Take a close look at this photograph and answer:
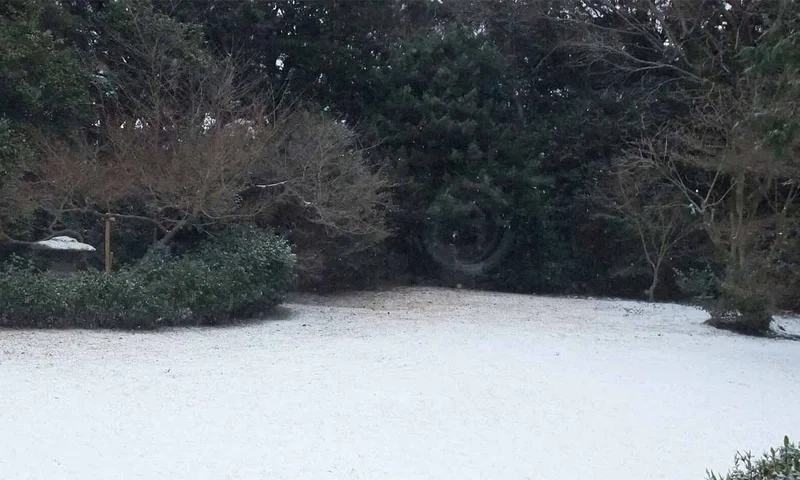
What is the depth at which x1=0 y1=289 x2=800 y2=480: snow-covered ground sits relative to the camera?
6055 mm

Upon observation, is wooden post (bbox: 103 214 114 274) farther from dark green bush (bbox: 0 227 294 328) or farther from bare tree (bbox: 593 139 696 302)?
bare tree (bbox: 593 139 696 302)

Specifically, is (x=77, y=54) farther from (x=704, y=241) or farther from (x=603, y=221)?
(x=704, y=241)

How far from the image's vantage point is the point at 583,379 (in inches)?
359

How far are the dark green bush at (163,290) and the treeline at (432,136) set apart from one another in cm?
87

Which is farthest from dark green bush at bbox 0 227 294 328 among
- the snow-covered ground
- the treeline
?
the treeline

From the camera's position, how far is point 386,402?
776 centimetres

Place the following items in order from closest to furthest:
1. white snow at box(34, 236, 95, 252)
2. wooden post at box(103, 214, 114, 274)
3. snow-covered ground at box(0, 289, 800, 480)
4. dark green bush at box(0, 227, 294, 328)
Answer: snow-covered ground at box(0, 289, 800, 480) → dark green bush at box(0, 227, 294, 328) → wooden post at box(103, 214, 114, 274) → white snow at box(34, 236, 95, 252)

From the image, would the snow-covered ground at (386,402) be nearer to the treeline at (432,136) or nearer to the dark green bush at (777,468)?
the dark green bush at (777,468)

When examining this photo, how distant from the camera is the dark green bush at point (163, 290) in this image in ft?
37.3

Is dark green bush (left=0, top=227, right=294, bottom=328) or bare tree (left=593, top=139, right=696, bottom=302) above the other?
bare tree (left=593, top=139, right=696, bottom=302)

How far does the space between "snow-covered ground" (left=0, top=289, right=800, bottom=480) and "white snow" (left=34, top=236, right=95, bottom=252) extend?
A: 308 centimetres

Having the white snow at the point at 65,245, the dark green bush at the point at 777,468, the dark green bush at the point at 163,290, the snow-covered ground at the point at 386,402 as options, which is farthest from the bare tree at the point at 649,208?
the dark green bush at the point at 777,468

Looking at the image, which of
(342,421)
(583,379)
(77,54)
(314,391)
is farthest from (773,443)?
(77,54)

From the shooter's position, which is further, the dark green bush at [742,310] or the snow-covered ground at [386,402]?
the dark green bush at [742,310]
